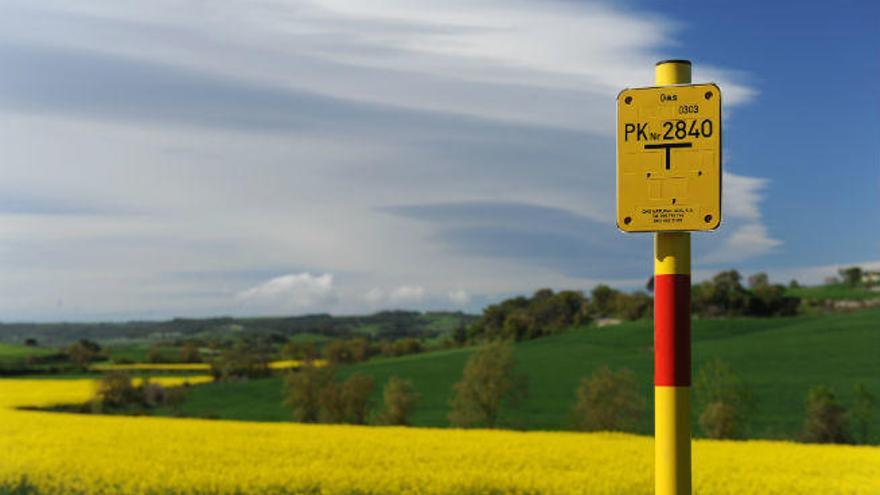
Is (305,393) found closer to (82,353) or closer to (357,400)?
(357,400)

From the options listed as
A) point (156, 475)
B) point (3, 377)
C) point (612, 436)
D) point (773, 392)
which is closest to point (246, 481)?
point (156, 475)

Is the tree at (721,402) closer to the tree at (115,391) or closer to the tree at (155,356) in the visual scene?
the tree at (115,391)

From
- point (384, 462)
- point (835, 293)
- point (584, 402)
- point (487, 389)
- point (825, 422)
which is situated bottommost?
point (825, 422)

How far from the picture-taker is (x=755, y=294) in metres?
79.6

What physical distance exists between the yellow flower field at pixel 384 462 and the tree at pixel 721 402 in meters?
9.73

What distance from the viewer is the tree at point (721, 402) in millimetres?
30562

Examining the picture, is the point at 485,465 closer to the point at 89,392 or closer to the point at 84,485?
the point at 84,485

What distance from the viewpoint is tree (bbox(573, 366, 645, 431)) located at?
30.4m

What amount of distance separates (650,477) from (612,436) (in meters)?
8.01

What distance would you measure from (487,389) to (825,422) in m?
11.6

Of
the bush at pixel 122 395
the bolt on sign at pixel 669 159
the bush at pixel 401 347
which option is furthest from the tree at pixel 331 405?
the bush at pixel 401 347

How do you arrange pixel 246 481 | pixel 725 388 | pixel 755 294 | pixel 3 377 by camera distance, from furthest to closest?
pixel 755 294
pixel 3 377
pixel 725 388
pixel 246 481

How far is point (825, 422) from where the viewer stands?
31016 mm

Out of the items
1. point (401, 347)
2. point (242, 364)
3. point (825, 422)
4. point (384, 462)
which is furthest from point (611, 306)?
point (384, 462)
